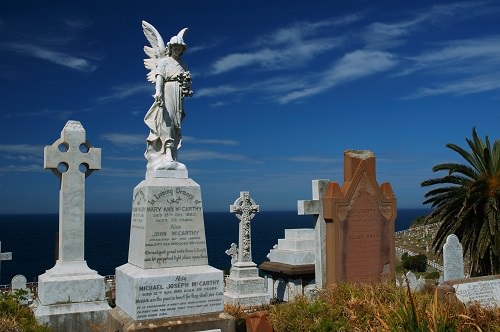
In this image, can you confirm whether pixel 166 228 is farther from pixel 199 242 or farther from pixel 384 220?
pixel 384 220

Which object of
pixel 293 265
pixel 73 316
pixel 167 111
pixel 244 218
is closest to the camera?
pixel 167 111

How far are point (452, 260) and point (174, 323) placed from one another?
794 cm

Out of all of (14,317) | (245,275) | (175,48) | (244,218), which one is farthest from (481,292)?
(14,317)

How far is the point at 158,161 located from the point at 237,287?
7.82m

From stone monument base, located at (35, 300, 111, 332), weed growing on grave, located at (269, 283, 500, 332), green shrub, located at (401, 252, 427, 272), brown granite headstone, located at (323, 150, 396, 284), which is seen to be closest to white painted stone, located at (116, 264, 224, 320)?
weed growing on grave, located at (269, 283, 500, 332)

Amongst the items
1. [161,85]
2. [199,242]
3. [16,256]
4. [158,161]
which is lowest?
[16,256]

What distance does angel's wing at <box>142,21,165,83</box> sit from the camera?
827cm

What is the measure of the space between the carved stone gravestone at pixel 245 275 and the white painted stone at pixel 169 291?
667 centimetres

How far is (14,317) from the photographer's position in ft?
22.0

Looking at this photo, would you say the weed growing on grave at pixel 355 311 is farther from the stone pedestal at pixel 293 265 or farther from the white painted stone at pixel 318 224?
the stone pedestal at pixel 293 265

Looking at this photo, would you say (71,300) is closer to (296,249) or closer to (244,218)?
(296,249)

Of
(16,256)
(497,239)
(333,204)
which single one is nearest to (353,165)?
(333,204)

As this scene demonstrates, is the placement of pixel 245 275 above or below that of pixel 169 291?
below

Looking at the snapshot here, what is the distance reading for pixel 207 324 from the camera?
7.12 metres
